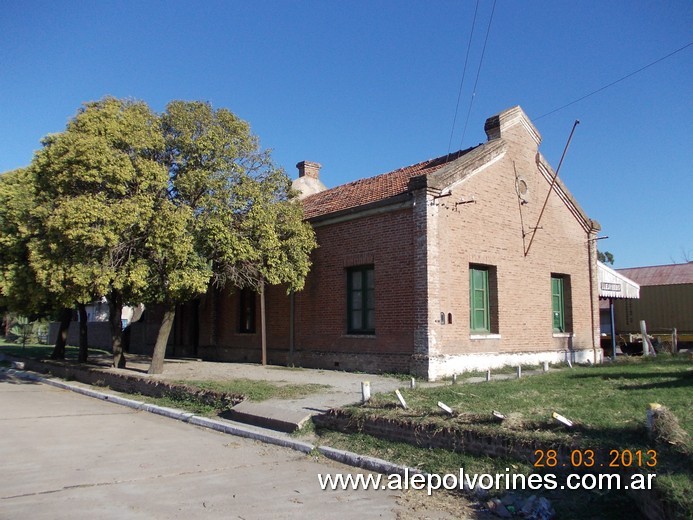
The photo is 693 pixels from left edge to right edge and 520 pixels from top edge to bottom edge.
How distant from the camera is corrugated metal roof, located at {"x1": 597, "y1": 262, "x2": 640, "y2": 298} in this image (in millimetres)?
21844

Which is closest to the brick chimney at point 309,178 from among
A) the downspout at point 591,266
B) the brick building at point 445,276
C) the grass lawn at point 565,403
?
the brick building at point 445,276

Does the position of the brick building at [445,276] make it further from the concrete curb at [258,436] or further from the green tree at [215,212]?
the concrete curb at [258,436]

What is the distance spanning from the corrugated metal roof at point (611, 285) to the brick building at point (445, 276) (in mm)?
1597

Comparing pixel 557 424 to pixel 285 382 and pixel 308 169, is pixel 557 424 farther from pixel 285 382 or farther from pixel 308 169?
pixel 308 169

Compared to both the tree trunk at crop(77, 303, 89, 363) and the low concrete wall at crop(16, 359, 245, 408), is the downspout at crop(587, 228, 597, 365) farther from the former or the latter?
the tree trunk at crop(77, 303, 89, 363)

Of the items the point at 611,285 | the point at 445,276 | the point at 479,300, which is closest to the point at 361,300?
the point at 445,276

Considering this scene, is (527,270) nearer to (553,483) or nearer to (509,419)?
(509,419)

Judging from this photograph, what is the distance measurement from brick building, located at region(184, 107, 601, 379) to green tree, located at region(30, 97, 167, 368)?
212 inches

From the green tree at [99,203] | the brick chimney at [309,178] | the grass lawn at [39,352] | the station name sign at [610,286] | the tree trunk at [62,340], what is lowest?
the grass lawn at [39,352]

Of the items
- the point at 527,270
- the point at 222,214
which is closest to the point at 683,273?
the point at 527,270

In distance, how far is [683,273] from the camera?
3891 cm

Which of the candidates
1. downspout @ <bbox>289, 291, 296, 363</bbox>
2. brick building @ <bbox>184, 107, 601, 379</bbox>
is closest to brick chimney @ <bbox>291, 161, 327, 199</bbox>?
brick building @ <bbox>184, 107, 601, 379</bbox>

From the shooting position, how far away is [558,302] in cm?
1939

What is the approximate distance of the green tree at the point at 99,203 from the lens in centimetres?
1271
